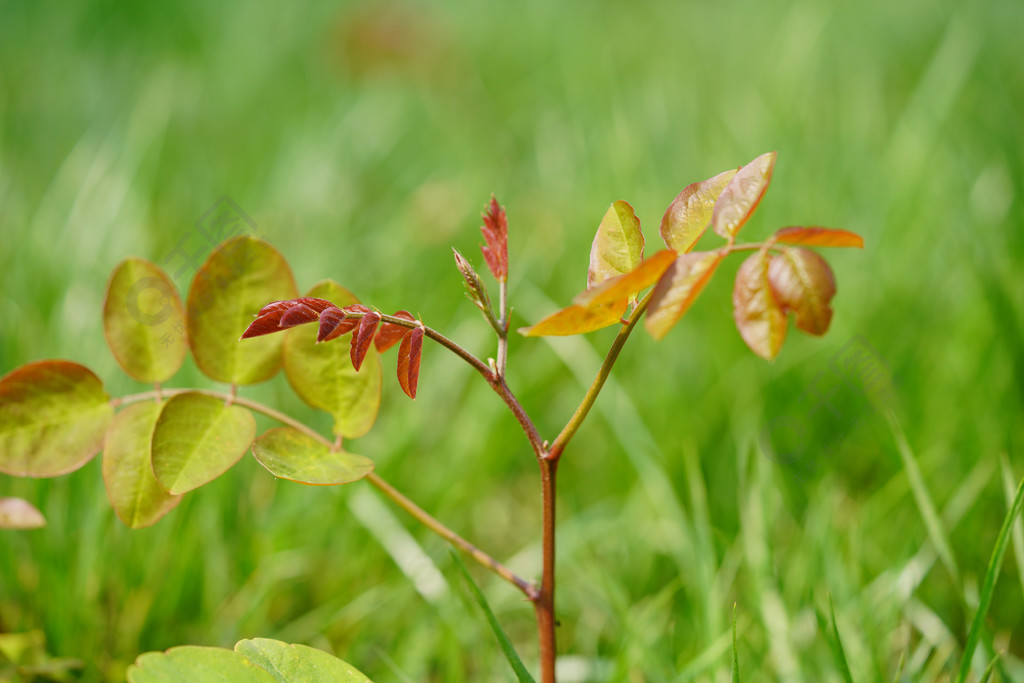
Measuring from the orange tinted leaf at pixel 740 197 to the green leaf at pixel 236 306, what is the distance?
330 mm

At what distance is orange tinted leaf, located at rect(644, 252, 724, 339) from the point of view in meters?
0.38

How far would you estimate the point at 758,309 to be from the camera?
15.5 inches

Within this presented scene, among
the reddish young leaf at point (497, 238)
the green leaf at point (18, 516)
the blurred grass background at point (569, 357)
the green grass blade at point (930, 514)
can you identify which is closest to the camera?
the reddish young leaf at point (497, 238)

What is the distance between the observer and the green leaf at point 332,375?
1.85 feet

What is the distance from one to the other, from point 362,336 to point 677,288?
0.18 meters

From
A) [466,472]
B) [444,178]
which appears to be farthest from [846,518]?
[444,178]

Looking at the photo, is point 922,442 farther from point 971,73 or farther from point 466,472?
point 971,73

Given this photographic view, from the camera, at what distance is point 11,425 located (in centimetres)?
54

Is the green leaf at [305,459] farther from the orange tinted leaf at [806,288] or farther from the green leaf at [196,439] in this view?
the orange tinted leaf at [806,288]

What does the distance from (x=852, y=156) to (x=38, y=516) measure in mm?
1657

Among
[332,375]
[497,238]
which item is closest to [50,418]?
[332,375]

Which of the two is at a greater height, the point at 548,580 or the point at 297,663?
the point at 548,580

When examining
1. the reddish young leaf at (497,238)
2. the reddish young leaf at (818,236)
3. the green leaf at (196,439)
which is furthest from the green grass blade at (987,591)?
the green leaf at (196,439)

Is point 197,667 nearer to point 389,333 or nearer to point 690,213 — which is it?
point 389,333
